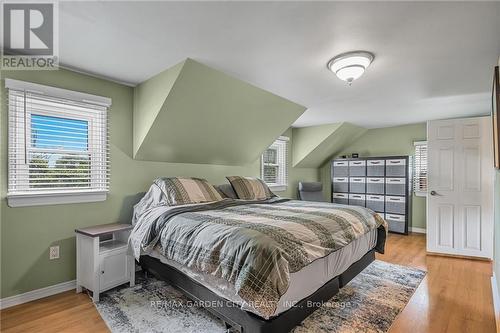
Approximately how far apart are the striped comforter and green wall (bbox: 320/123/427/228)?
10.1ft

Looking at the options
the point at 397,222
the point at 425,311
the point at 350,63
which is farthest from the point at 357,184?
the point at 350,63

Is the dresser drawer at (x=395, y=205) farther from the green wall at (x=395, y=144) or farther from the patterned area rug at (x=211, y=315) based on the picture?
the patterned area rug at (x=211, y=315)

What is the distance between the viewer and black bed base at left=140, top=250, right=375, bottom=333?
5.35 ft

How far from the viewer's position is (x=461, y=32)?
6.24 feet

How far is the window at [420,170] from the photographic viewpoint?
5.15m

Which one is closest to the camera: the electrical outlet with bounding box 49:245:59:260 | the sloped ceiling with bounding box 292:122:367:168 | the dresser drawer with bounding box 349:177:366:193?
the electrical outlet with bounding box 49:245:59:260

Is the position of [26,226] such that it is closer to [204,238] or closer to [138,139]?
[138,139]

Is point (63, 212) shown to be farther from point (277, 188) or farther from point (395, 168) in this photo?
point (395, 168)

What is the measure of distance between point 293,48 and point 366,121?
11.3ft

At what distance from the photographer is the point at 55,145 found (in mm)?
2537

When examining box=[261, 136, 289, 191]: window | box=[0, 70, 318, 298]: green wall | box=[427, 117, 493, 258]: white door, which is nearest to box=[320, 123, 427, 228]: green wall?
box=[427, 117, 493, 258]: white door

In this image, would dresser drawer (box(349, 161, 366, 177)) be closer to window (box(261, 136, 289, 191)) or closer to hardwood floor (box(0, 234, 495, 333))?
window (box(261, 136, 289, 191))

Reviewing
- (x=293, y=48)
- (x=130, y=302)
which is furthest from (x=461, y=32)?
(x=130, y=302)

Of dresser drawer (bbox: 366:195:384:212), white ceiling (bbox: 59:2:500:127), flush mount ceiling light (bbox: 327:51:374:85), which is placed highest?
white ceiling (bbox: 59:2:500:127)
